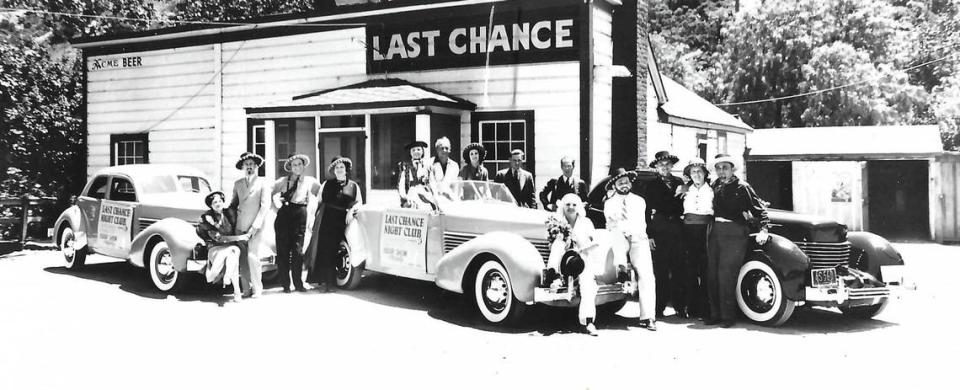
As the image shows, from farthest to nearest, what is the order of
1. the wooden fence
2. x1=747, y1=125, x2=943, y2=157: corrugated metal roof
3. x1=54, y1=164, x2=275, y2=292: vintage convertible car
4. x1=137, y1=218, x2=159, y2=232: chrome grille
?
x1=747, y1=125, x2=943, y2=157: corrugated metal roof → the wooden fence → x1=137, y1=218, x2=159, y2=232: chrome grille → x1=54, y1=164, x2=275, y2=292: vintage convertible car

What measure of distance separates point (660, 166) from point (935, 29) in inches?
1396

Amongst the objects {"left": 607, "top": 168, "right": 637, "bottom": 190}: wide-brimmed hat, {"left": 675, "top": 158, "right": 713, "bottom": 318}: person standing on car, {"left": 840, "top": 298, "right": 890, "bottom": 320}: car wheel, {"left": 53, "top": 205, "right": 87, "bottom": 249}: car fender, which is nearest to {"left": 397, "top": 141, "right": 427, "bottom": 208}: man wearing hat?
{"left": 607, "top": 168, "right": 637, "bottom": 190}: wide-brimmed hat

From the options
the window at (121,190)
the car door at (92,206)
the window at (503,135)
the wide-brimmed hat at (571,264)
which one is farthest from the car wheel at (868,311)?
the car door at (92,206)

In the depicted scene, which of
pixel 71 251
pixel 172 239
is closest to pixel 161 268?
pixel 172 239

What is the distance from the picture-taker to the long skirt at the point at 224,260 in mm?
8773

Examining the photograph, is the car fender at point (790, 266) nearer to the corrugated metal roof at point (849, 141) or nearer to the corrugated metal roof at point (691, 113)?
the corrugated metal roof at point (691, 113)

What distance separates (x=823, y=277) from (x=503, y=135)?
23.4ft

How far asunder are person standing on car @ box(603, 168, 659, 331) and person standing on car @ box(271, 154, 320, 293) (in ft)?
12.4

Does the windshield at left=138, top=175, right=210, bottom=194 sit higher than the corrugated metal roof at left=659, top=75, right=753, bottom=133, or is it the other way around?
the corrugated metal roof at left=659, top=75, right=753, bottom=133

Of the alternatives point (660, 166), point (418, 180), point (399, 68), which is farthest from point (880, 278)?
point (399, 68)

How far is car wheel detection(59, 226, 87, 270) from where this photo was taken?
1124 centimetres

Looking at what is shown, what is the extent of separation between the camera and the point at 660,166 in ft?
27.1

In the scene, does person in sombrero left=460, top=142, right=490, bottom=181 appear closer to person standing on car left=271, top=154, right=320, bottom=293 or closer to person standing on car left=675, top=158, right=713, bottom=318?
person standing on car left=271, top=154, right=320, bottom=293

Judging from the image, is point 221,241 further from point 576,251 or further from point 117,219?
point 576,251
